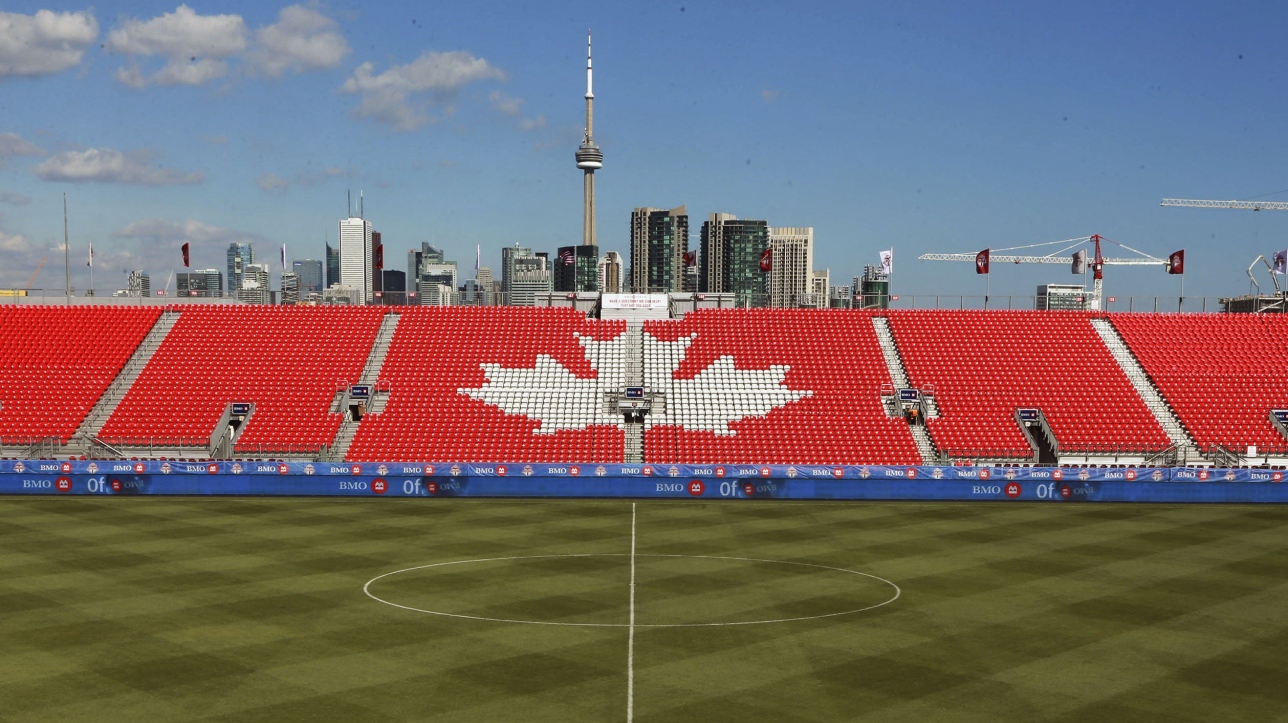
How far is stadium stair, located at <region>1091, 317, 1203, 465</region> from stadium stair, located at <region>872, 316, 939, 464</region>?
452 inches

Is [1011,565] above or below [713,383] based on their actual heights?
below

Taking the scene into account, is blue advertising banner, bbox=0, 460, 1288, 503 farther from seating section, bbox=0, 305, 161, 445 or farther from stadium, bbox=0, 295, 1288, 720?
seating section, bbox=0, 305, 161, 445

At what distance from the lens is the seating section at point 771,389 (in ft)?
184

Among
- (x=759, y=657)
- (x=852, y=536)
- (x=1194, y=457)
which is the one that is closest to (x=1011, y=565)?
(x=852, y=536)

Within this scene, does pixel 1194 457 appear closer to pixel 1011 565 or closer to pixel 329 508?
pixel 1011 565

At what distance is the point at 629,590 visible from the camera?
28.9 m

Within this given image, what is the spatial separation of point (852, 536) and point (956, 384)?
26.9 metres

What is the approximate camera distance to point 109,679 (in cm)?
2105

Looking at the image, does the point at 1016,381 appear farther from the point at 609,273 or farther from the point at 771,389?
the point at 609,273

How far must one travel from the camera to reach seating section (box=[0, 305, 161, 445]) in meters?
57.2

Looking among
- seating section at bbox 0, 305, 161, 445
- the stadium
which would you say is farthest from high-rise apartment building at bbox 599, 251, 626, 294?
seating section at bbox 0, 305, 161, 445

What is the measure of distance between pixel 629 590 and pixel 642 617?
9.40 ft

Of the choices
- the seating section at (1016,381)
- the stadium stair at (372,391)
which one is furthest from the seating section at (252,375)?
the seating section at (1016,381)

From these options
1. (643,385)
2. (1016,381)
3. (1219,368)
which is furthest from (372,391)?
(1219,368)
